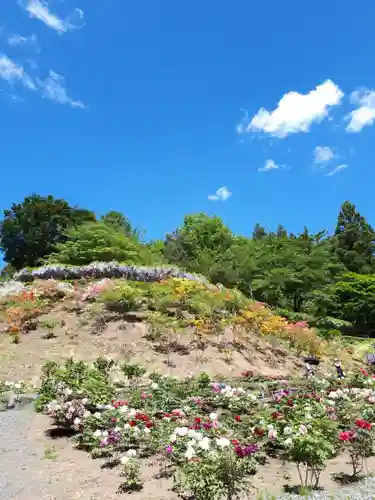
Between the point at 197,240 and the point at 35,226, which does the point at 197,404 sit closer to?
the point at 197,240

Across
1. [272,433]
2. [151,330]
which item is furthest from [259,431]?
[151,330]

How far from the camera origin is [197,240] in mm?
25984

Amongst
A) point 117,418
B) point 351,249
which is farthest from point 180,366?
point 351,249

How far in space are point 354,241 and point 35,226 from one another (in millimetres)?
21340

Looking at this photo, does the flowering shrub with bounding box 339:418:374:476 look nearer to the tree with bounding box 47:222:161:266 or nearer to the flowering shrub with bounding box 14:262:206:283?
the flowering shrub with bounding box 14:262:206:283

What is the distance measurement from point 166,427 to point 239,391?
1.70 metres

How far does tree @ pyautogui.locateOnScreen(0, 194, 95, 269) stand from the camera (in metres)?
29.1

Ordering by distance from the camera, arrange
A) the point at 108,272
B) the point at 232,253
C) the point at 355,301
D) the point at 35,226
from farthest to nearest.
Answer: the point at 35,226, the point at 355,301, the point at 232,253, the point at 108,272

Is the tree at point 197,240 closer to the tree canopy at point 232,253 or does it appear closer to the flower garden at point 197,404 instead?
the tree canopy at point 232,253

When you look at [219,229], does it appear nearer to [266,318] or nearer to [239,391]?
[266,318]

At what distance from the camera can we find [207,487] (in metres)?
3.49

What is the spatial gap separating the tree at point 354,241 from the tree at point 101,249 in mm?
18812

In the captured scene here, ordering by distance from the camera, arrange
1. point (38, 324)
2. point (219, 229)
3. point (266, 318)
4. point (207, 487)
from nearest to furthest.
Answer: point (207, 487)
point (38, 324)
point (266, 318)
point (219, 229)

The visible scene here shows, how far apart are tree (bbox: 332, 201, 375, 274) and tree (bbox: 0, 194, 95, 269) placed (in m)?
17.1
